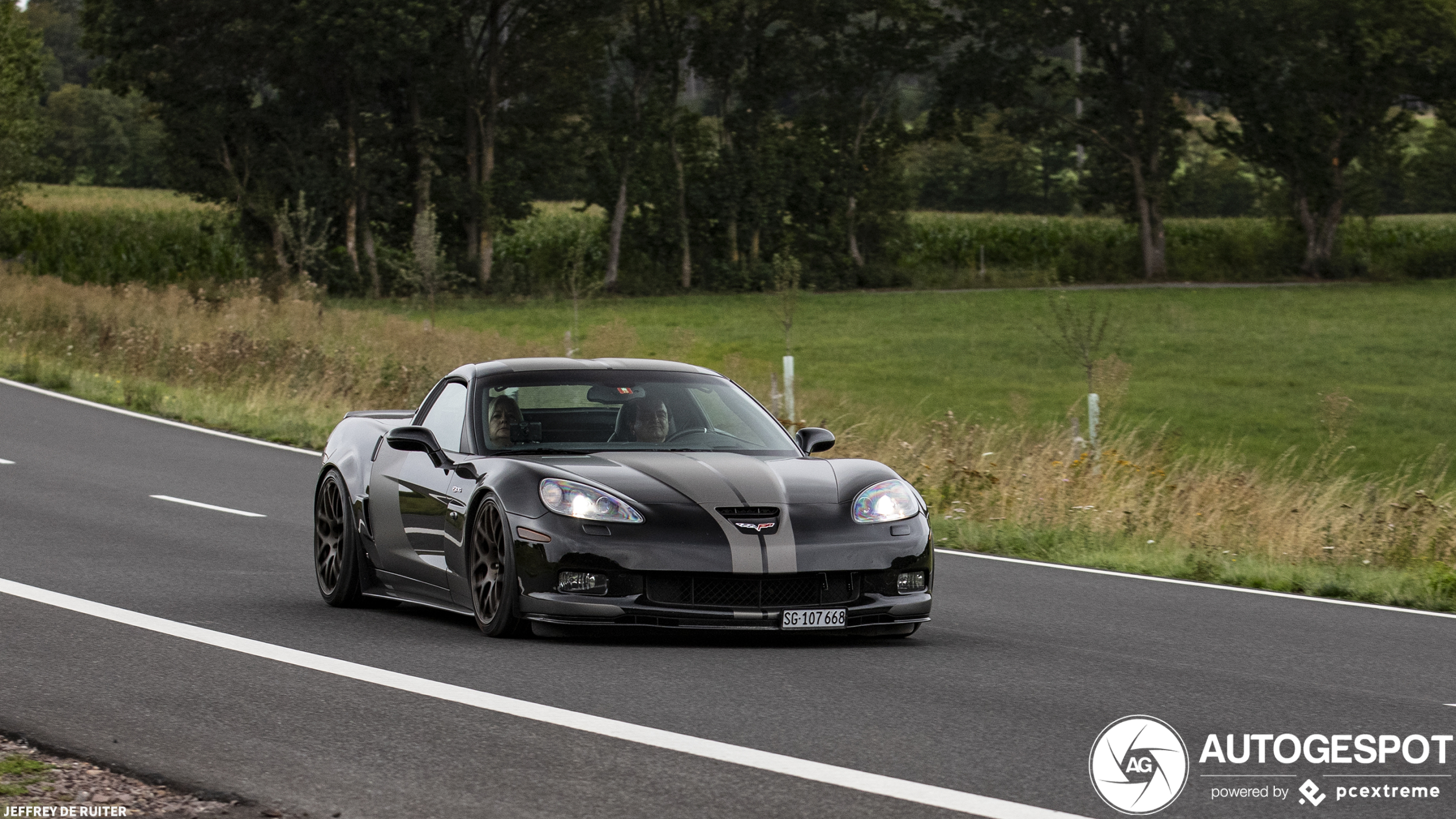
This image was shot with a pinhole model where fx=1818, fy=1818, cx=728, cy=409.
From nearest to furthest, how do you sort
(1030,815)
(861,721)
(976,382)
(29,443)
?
(1030,815), (861,721), (29,443), (976,382)

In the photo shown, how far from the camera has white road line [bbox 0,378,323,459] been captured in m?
20.5

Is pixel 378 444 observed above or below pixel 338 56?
below

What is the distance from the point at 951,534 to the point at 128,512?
6.44m

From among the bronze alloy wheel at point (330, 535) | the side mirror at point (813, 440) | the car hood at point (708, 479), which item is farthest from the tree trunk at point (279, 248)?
the car hood at point (708, 479)

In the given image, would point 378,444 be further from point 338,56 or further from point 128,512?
point 338,56

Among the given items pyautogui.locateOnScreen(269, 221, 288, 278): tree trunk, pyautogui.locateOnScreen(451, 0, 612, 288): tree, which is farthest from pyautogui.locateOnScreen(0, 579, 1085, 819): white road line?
pyautogui.locateOnScreen(451, 0, 612, 288): tree

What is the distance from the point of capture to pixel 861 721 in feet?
21.5

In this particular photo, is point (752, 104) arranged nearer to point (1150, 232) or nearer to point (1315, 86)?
point (1150, 232)

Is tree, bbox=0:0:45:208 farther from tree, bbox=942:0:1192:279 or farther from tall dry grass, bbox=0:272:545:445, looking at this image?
tree, bbox=942:0:1192:279

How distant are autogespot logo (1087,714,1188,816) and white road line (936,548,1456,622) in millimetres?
4752

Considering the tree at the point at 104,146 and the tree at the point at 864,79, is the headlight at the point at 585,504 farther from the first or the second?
the tree at the point at 104,146

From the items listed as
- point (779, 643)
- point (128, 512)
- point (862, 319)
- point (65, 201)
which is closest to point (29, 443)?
point (128, 512)

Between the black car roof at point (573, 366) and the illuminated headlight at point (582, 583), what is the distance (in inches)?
63.6

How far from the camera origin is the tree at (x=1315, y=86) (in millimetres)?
64625
